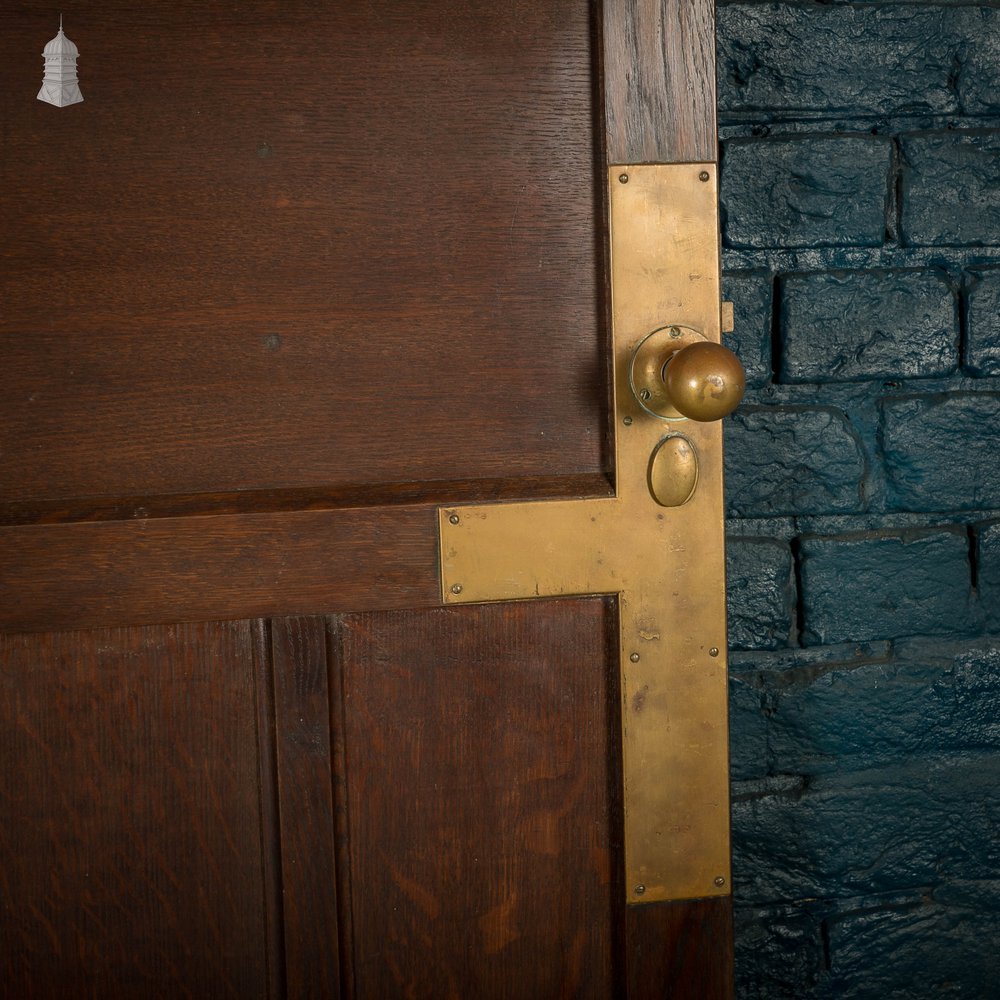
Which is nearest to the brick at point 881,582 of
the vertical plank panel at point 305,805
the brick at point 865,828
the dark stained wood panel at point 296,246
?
the brick at point 865,828

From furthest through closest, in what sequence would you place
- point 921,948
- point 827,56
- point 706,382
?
point 921,948 → point 827,56 → point 706,382

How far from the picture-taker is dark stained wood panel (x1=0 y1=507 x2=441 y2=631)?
1006 millimetres

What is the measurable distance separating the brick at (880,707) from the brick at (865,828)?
0.07ft

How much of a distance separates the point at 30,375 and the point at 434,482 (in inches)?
14.2

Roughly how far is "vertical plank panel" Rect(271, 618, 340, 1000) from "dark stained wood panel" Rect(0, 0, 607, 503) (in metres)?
0.16

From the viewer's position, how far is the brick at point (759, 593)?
4.29ft

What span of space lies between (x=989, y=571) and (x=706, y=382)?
571mm

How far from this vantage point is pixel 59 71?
3.17 feet

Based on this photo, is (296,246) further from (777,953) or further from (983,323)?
(777,953)

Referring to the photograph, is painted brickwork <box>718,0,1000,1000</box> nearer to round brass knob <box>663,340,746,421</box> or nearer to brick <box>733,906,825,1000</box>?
brick <box>733,906,825,1000</box>

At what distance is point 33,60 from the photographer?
38.3 inches

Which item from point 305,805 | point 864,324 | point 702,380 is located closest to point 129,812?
point 305,805

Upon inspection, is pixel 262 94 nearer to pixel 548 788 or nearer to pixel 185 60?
pixel 185 60

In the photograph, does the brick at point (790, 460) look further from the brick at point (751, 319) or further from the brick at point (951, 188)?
the brick at point (951, 188)
